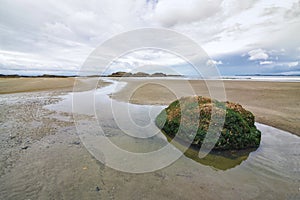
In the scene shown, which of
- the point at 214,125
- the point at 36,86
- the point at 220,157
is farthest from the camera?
the point at 36,86

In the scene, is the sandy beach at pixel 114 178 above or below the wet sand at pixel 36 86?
below

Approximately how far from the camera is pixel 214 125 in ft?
18.3

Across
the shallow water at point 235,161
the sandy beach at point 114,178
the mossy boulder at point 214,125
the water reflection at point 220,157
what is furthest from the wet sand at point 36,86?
the water reflection at point 220,157

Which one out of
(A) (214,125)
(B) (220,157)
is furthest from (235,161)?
(A) (214,125)

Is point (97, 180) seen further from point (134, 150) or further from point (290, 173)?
Answer: point (290, 173)

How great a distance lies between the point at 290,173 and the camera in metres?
4.00

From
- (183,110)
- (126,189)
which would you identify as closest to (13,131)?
(126,189)

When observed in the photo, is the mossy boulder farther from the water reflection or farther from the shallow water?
the shallow water

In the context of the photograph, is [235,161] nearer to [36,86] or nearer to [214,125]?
[214,125]

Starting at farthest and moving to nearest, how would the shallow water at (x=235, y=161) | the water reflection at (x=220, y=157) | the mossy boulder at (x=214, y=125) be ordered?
the mossy boulder at (x=214, y=125) → the water reflection at (x=220, y=157) → the shallow water at (x=235, y=161)

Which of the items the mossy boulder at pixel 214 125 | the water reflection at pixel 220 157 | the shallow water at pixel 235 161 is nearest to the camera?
the shallow water at pixel 235 161

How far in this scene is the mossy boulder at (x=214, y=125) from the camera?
5332mm

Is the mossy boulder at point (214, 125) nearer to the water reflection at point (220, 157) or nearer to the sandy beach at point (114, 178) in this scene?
the water reflection at point (220, 157)

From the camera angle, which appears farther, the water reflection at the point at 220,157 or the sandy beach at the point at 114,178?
the water reflection at the point at 220,157
